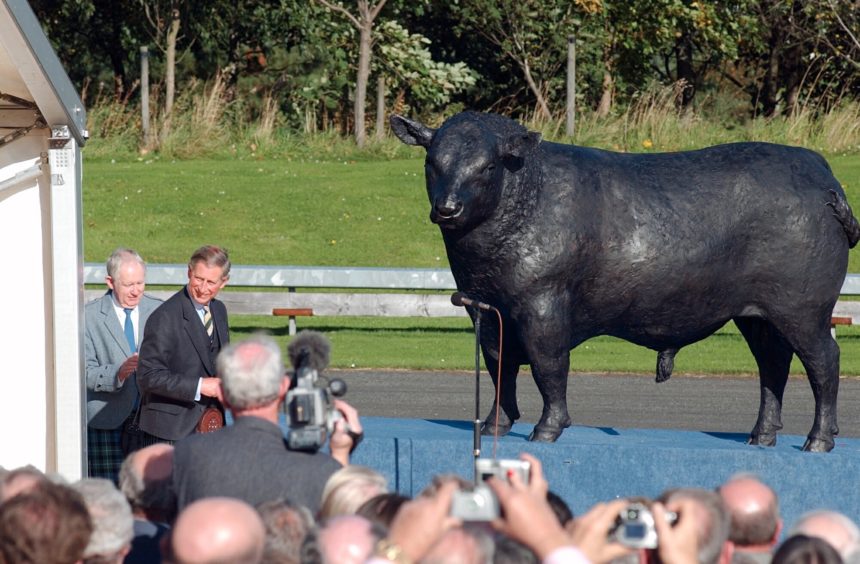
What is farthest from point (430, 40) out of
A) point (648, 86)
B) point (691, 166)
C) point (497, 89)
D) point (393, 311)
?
point (691, 166)

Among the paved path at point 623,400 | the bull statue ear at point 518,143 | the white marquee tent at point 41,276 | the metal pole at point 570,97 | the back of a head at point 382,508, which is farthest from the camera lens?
the metal pole at point 570,97

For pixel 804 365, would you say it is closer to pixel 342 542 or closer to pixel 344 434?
pixel 344 434

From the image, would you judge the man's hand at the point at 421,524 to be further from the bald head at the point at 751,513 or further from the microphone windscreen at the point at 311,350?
the microphone windscreen at the point at 311,350

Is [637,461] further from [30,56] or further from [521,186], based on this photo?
[30,56]

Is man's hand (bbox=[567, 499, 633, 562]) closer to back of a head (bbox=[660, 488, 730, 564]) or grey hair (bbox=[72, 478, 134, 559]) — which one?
back of a head (bbox=[660, 488, 730, 564])

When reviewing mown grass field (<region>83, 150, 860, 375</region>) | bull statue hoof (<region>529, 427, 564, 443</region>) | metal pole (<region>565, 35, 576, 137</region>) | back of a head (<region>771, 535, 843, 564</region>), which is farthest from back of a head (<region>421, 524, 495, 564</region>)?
metal pole (<region>565, 35, 576, 137</region>)

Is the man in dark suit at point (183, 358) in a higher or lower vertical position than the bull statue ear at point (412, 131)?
lower

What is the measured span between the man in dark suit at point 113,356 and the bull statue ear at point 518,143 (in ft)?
6.40

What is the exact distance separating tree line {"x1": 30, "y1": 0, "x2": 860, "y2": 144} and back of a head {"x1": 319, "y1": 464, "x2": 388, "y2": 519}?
2073 cm

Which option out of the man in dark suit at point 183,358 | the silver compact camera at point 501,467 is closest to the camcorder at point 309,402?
the silver compact camera at point 501,467

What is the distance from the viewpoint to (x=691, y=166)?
7.29 metres

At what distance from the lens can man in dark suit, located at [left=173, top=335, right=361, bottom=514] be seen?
4418 mm

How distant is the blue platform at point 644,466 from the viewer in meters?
7.05

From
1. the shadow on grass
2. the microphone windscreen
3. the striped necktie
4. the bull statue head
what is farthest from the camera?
the shadow on grass
